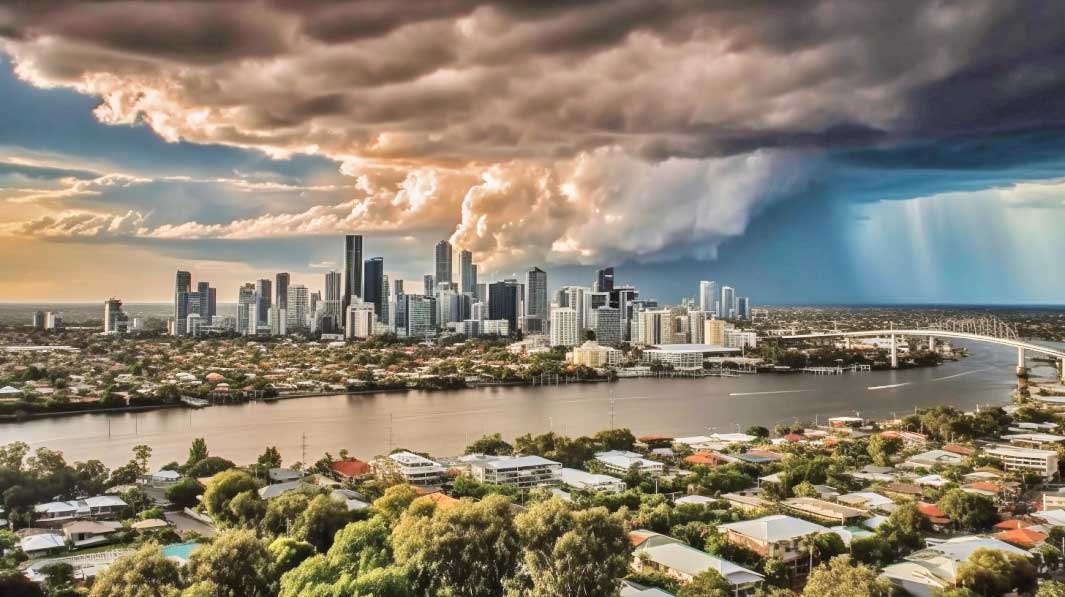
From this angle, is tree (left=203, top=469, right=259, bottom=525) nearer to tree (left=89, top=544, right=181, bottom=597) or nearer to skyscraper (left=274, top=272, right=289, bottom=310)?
tree (left=89, top=544, right=181, bottom=597)

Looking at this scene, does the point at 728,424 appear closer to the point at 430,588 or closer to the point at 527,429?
the point at 527,429

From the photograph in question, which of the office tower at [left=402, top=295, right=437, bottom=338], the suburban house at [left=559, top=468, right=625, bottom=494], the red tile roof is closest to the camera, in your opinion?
the suburban house at [left=559, top=468, right=625, bottom=494]

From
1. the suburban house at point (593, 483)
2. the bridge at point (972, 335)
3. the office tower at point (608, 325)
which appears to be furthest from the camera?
the office tower at point (608, 325)

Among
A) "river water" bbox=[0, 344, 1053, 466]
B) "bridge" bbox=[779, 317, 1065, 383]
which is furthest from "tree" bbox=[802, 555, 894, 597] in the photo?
"bridge" bbox=[779, 317, 1065, 383]

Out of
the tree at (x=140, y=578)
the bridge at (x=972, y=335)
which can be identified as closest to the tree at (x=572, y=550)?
the tree at (x=140, y=578)

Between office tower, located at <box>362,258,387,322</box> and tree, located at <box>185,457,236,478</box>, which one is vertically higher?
office tower, located at <box>362,258,387,322</box>

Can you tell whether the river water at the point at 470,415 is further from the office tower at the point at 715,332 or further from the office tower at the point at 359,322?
the office tower at the point at 359,322

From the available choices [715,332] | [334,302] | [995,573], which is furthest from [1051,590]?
[334,302]
